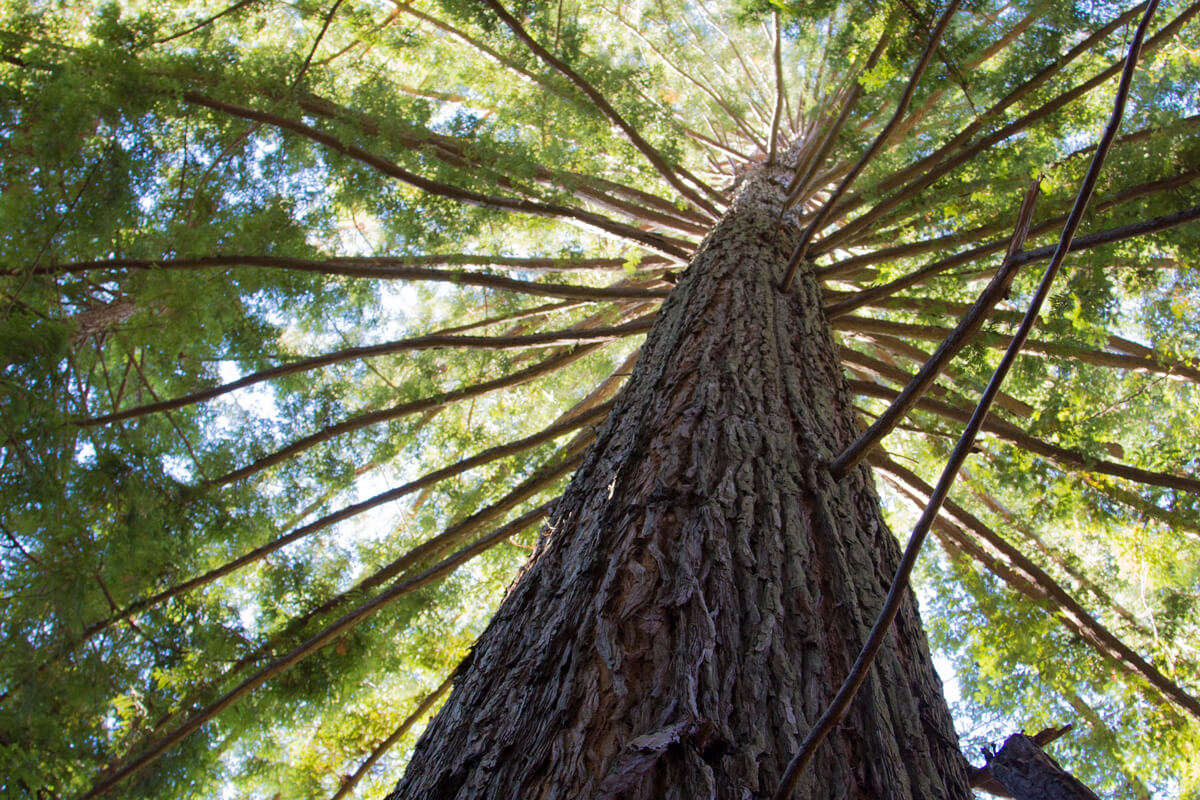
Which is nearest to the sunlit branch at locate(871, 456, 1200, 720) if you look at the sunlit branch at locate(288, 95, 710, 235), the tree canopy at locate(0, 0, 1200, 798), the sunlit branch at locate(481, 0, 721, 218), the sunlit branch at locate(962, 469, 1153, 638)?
the tree canopy at locate(0, 0, 1200, 798)

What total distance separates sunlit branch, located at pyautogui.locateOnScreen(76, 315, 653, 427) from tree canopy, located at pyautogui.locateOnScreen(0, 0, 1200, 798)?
2cm

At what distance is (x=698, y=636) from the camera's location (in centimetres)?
120

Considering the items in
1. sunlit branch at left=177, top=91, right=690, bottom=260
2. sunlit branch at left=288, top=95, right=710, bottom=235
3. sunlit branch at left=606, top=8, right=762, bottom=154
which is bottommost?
sunlit branch at left=177, top=91, right=690, bottom=260

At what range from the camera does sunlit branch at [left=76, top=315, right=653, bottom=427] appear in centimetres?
295

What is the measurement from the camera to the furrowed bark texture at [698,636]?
1031 mm

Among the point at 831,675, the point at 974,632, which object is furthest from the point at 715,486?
the point at 974,632

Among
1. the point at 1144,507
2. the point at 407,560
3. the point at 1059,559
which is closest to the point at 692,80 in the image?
the point at 1059,559

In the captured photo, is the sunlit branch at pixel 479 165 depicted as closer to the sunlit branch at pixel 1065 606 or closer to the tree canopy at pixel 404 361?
the tree canopy at pixel 404 361

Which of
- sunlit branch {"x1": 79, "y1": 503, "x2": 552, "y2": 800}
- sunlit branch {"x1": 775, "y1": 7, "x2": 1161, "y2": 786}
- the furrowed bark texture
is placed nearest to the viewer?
sunlit branch {"x1": 775, "y1": 7, "x2": 1161, "y2": 786}

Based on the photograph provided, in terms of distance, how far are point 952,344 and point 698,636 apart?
678 millimetres

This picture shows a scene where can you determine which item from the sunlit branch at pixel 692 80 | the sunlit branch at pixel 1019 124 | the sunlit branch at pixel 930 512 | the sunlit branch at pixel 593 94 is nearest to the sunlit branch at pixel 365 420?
the sunlit branch at pixel 593 94

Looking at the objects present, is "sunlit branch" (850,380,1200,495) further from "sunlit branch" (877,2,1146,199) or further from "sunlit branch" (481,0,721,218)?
"sunlit branch" (481,0,721,218)

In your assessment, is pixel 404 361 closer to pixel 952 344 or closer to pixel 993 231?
pixel 993 231

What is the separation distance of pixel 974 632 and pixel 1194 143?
2.49 meters
